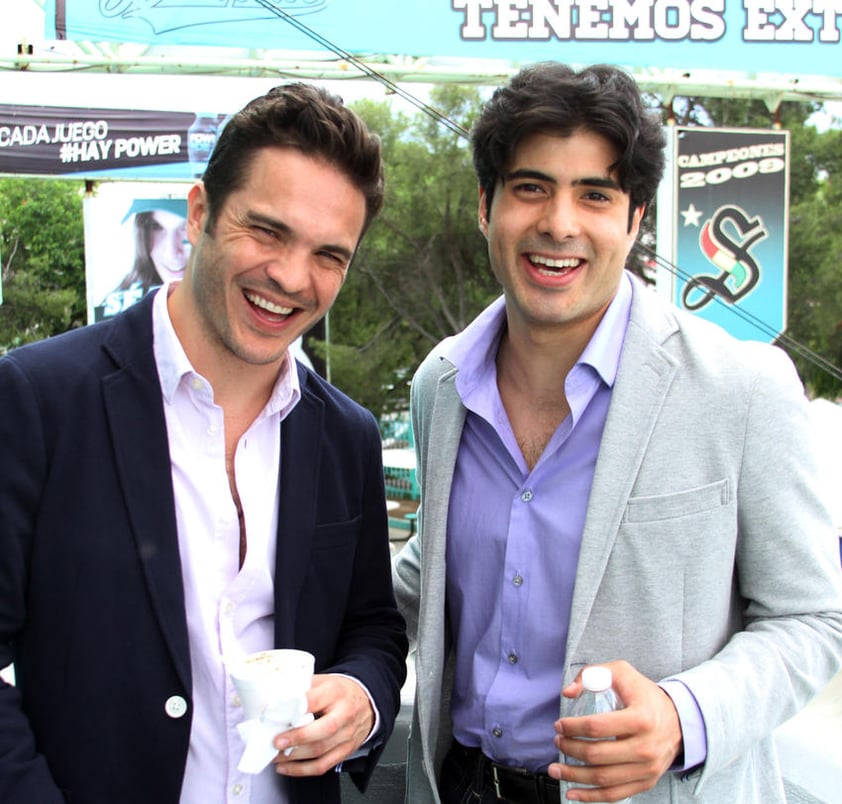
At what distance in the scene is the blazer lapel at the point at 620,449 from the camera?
1.72m

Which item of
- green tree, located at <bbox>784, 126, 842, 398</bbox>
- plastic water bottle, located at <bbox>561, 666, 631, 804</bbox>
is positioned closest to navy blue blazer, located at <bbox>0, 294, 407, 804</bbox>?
plastic water bottle, located at <bbox>561, 666, 631, 804</bbox>

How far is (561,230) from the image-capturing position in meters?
1.88

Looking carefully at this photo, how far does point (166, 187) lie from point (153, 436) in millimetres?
9276

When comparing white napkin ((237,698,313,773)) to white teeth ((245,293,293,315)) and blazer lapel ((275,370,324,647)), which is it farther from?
white teeth ((245,293,293,315))

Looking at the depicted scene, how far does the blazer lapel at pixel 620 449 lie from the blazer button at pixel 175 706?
719mm

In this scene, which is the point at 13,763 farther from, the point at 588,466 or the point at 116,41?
the point at 116,41

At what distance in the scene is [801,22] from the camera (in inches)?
301

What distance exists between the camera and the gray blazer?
169cm

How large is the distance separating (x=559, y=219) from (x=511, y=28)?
618 centimetres

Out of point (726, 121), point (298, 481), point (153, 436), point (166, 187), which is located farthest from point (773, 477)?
point (726, 121)

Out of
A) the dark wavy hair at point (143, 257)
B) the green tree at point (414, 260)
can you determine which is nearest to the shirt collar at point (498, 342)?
the dark wavy hair at point (143, 257)

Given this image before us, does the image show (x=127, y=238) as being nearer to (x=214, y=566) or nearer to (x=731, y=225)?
(x=731, y=225)

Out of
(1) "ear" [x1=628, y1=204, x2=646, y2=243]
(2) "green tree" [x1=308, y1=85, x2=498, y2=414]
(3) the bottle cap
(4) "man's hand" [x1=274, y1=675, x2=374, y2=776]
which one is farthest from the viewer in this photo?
Answer: (2) "green tree" [x1=308, y1=85, x2=498, y2=414]

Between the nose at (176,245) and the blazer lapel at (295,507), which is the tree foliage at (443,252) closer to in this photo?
the nose at (176,245)
